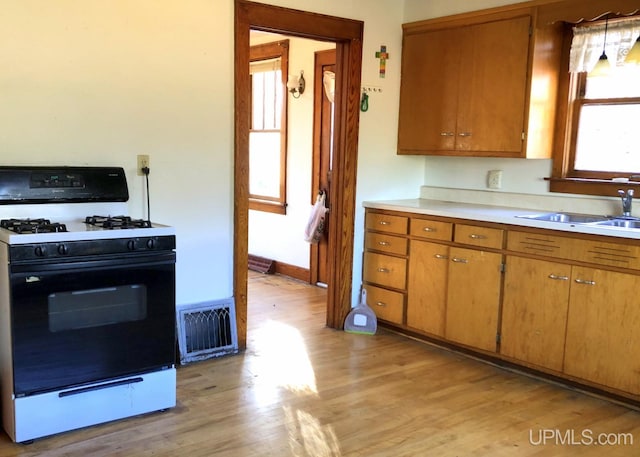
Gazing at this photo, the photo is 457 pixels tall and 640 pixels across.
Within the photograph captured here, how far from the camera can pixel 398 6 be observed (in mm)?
4293

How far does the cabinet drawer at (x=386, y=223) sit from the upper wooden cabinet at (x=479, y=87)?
0.54 meters

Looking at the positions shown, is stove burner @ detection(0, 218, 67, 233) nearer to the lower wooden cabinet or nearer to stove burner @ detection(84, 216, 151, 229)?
stove burner @ detection(84, 216, 151, 229)

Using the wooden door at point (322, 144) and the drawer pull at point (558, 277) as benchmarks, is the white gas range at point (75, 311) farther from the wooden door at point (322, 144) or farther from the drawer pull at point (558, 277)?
the wooden door at point (322, 144)

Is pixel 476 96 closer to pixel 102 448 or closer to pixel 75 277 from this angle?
pixel 75 277

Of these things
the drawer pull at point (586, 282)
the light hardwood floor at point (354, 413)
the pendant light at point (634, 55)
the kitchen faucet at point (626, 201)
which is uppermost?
the pendant light at point (634, 55)

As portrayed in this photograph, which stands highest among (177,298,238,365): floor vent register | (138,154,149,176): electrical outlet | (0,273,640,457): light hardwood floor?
(138,154,149,176): electrical outlet

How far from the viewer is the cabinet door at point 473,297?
3570 mm

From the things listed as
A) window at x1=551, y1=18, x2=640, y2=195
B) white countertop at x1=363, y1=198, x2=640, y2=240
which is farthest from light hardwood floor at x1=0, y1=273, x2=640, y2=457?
window at x1=551, y1=18, x2=640, y2=195

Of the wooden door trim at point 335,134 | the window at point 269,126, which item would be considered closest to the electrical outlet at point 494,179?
the wooden door trim at point 335,134

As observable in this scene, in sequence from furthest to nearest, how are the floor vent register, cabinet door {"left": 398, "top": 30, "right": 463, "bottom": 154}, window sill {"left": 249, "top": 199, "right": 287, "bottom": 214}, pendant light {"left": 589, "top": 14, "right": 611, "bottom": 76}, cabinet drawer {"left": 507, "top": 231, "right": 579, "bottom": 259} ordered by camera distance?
window sill {"left": 249, "top": 199, "right": 287, "bottom": 214}, cabinet door {"left": 398, "top": 30, "right": 463, "bottom": 154}, pendant light {"left": 589, "top": 14, "right": 611, "bottom": 76}, the floor vent register, cabinet drawer {"left": 507, "top": 231, "right": 579, "bottom": 259}

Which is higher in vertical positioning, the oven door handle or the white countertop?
the white countertop

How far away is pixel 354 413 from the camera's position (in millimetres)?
2906

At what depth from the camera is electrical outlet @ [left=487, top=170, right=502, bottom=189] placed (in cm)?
414

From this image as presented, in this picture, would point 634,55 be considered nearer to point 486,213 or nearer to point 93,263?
point 486,213
